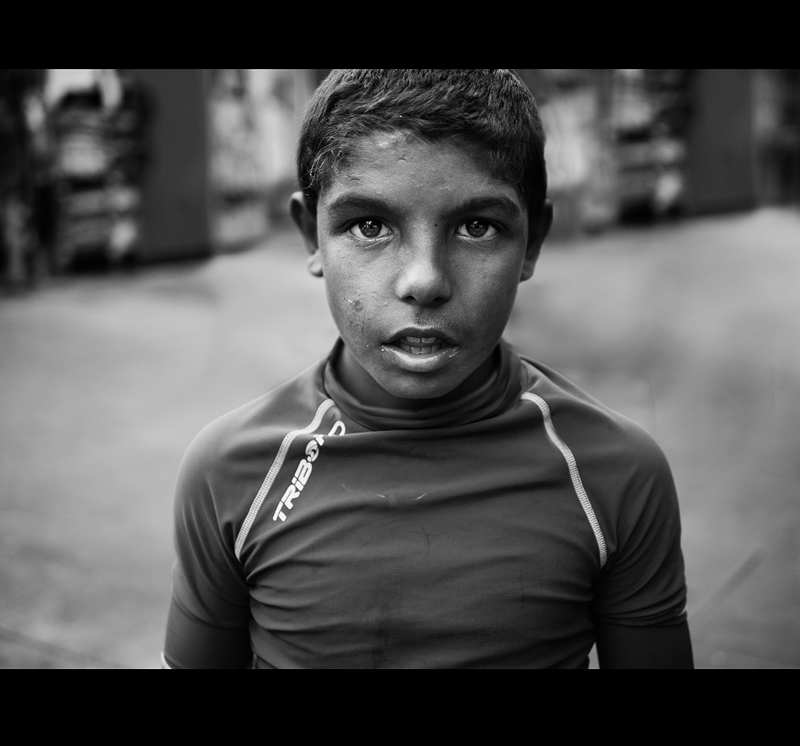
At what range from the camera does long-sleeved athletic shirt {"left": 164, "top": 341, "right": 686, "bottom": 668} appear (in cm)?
131

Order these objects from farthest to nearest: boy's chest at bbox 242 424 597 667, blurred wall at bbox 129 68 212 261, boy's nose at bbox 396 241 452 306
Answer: blurred wall at bbox 129 68 212 261 → boy's chest at bbox 242 424 597 667 → boy's nose at bbox 396 241 452 306

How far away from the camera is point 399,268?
1.23 m

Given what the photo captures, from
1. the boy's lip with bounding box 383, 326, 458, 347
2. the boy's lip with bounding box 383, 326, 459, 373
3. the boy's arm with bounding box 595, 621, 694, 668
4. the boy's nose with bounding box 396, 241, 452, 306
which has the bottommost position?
the boy's arm with bounding box 595, 621, 694, 668

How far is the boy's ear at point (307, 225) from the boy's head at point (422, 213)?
0.25ft

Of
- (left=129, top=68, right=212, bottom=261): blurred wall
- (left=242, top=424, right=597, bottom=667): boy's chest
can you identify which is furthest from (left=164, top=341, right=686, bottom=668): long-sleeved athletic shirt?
(left=129, top=68, right=212, bottom=261): blurred wall

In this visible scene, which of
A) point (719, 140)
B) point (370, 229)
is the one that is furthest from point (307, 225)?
point (719, 140)

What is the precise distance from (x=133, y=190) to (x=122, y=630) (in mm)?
9005

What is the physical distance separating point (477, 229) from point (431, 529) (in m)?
0.44

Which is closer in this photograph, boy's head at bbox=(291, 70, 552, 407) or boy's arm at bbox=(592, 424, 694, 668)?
boy's head at bbox=(291, 70, 552, 407)

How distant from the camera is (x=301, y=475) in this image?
1380mm

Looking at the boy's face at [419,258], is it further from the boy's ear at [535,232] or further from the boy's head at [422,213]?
the boy's ear at [535,232]

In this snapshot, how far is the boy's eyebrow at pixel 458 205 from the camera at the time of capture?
1.22 metres

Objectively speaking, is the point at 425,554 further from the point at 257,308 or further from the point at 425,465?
the point at 257,308

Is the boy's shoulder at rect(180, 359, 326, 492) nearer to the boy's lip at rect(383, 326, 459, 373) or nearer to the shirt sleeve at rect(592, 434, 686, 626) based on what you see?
the boy's lip at rect(383, 326, 459, 373)
